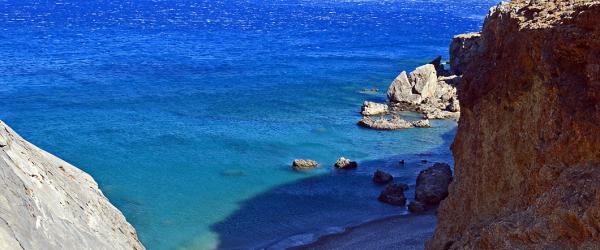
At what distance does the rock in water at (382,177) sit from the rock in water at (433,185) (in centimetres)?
352

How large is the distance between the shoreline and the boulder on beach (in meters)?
19.9

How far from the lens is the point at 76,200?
1692cm

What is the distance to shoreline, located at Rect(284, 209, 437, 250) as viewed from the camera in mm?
33531

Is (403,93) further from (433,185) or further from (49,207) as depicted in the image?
(49,207)

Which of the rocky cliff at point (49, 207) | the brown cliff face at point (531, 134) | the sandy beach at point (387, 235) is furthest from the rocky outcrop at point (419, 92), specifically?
the rocky cliff at point (49, 207)

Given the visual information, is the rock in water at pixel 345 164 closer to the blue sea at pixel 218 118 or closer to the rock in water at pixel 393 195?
the blue sea at pixel 218 118

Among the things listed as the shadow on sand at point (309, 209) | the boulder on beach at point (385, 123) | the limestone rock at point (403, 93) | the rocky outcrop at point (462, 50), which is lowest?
the shadow on sand at point (309, 209)

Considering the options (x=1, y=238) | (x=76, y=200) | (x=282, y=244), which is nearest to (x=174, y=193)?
(x=282, y=244)

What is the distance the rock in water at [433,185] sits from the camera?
38.9 meters

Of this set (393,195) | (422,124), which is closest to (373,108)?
(422,124)

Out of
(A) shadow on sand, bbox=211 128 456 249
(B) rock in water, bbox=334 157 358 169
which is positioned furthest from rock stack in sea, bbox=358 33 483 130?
(A) shadow on sand, bbox=211 128 456 249

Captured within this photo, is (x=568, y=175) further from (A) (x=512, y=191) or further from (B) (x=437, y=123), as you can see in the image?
(B) (x=437, y=123)

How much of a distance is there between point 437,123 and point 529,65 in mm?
41419

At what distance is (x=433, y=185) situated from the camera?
39375 mm
